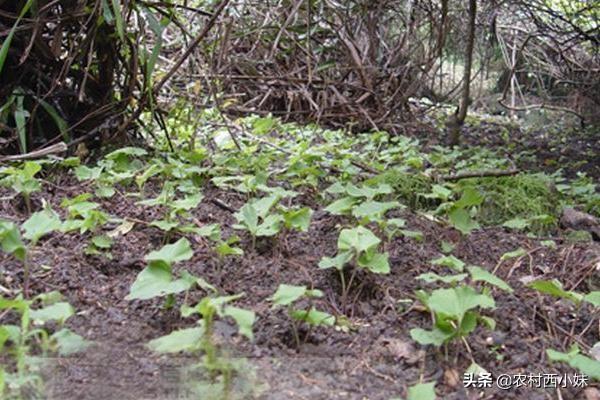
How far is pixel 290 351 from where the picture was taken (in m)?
1.00

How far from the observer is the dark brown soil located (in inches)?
34.9

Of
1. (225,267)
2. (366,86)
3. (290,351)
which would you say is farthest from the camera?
(366,86)

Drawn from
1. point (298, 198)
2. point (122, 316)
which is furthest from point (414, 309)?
point (298, 198)

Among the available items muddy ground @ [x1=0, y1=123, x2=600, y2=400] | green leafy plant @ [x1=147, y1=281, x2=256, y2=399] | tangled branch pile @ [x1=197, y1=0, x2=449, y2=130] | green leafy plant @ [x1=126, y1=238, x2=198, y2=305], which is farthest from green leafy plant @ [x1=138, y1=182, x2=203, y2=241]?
tangled branch pile @ [x1=197, y1=0, x2=449, y2=130]

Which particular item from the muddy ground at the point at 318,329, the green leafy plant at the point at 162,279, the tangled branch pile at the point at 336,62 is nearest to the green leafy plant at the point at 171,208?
the muddy ground at the point at 318,329

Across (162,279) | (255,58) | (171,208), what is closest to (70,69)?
(171,208)

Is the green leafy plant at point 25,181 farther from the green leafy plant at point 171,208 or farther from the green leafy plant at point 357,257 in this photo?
the green leafy plant at point 357,257

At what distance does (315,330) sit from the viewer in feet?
3.46

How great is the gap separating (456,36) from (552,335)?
3455 millimetres

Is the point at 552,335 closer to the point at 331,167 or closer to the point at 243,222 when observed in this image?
the point at 243,222

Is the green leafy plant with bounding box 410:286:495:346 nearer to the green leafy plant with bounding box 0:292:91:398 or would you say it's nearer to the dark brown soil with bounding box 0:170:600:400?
the dark brown soil with bounding box 0:170:600:400

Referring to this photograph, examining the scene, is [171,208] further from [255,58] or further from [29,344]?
[255,58]

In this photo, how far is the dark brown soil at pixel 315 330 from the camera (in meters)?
0.89

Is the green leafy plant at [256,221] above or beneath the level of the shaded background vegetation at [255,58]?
beneath
